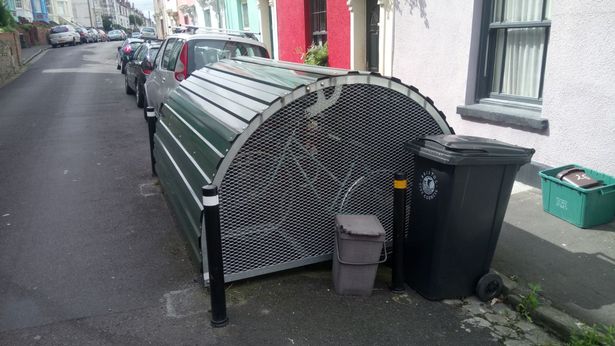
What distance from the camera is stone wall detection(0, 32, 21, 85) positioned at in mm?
20406

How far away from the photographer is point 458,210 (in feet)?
11.6

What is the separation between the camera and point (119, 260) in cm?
462

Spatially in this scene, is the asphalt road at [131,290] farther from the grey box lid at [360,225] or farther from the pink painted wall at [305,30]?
the pink painted wall at [305,30]

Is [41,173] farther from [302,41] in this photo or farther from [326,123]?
[302,41]

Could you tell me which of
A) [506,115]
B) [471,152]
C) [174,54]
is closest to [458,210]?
[471,152]

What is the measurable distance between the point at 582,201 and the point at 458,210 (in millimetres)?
1973

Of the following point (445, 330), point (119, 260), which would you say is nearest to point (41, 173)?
point (119, 260)

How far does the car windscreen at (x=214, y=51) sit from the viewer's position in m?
8.39

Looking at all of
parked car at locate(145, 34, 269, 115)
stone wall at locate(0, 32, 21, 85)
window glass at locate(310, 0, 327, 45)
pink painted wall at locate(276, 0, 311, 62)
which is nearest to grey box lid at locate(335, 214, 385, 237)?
parked car at locate(145, 34, 269, 115)

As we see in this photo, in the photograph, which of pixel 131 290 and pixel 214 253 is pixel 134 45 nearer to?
pixel 131 290

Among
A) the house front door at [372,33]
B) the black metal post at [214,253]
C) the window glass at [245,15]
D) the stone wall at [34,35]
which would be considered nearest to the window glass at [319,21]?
the house front door at [372,33]

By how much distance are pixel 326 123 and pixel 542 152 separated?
3186mm

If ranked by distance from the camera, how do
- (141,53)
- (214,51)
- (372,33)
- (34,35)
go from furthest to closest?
(34,35)
(141,53)
(372,33)
(214,51)

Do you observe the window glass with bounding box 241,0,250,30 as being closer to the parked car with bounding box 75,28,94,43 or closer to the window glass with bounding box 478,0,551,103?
the window glass with bounding box 478,0,551,103
